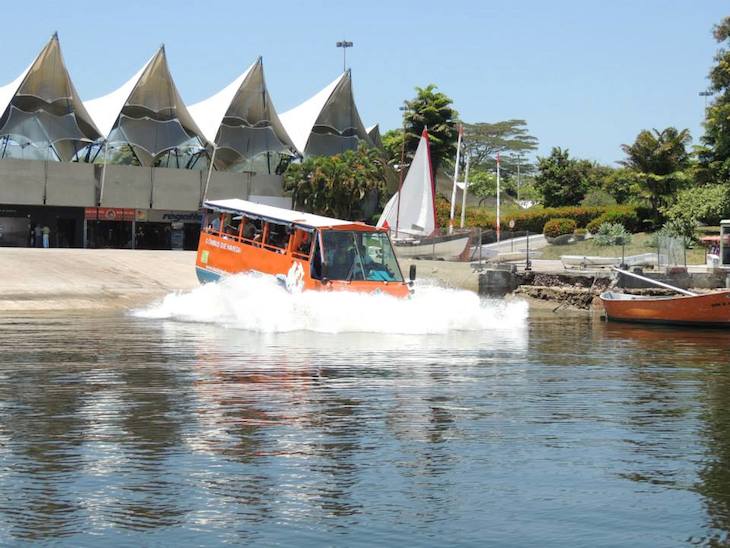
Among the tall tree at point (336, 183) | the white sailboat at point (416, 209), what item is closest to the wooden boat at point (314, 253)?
the white sailboat at point (416, 209)

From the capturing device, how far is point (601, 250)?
5409 cm

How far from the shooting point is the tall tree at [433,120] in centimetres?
8100

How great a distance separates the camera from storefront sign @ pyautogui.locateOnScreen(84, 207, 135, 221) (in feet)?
224

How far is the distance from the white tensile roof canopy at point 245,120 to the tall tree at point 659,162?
2488cm

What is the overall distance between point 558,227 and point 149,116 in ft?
90.4

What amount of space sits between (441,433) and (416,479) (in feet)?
7.28

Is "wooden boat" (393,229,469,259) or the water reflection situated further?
"wooden boat" (393,229,469,259)

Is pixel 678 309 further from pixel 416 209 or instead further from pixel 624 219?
pixel 624 219

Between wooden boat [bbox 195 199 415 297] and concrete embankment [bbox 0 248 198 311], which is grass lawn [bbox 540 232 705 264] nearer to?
concrete embankment [bbox 0 248 198 311]

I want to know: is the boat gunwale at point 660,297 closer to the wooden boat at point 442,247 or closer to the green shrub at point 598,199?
the wooden boat at point 442,247

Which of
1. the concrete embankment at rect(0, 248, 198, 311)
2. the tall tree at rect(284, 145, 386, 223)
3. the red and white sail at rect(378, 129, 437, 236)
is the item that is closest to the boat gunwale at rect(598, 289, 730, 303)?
the concrete embankment at rect(0, 248, 198, 311)

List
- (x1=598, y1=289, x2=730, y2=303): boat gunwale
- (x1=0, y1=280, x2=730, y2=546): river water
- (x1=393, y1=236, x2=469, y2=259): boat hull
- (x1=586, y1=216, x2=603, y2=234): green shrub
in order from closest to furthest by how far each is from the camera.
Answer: (x1=0, y1=280, x2=730, y2=546): river water
(x1=598, y1=289, x2=730, y2=303): boat gunwale
(x1=393, y1=236, x2=469, y2=259): boat hull
(x1=586, y1=216, x2=603, y2=234): green shrub

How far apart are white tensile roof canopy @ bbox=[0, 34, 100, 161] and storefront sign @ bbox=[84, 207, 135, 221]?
3621mm

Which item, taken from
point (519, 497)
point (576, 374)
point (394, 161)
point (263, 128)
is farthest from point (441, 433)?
point (394, 161)
